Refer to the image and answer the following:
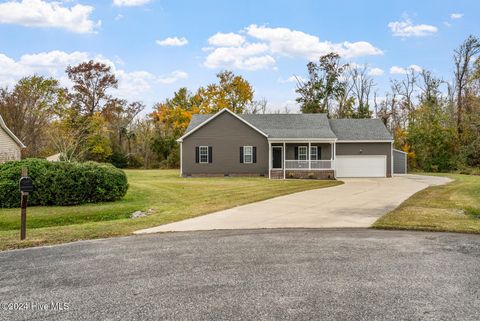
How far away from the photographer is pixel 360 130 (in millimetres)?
29172

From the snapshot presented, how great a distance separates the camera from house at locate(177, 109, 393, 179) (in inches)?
1047

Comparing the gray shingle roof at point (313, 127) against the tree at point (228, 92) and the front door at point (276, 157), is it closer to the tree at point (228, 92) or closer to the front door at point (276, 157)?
the front door at point (276, 157)

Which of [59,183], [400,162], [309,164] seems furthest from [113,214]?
Answer: [400,162]

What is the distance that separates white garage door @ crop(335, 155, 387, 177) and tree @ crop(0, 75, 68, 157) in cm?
2325

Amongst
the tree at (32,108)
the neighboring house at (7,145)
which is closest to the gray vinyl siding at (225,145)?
the neighboring house at (7,145)

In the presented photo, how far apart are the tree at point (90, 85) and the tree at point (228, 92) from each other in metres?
10.9

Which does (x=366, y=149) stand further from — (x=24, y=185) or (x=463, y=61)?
(x=24, y=185)

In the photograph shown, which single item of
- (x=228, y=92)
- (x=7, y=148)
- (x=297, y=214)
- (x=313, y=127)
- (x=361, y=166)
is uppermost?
(x=228, y=92)

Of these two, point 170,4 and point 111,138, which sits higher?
point 170,4

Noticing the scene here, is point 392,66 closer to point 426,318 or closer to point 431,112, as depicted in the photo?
point 431,112

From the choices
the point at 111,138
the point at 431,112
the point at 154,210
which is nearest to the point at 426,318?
the point at 154,210

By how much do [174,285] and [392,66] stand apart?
4745 cm

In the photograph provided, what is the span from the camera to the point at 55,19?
2005 centimetres

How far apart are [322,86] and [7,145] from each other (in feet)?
109
